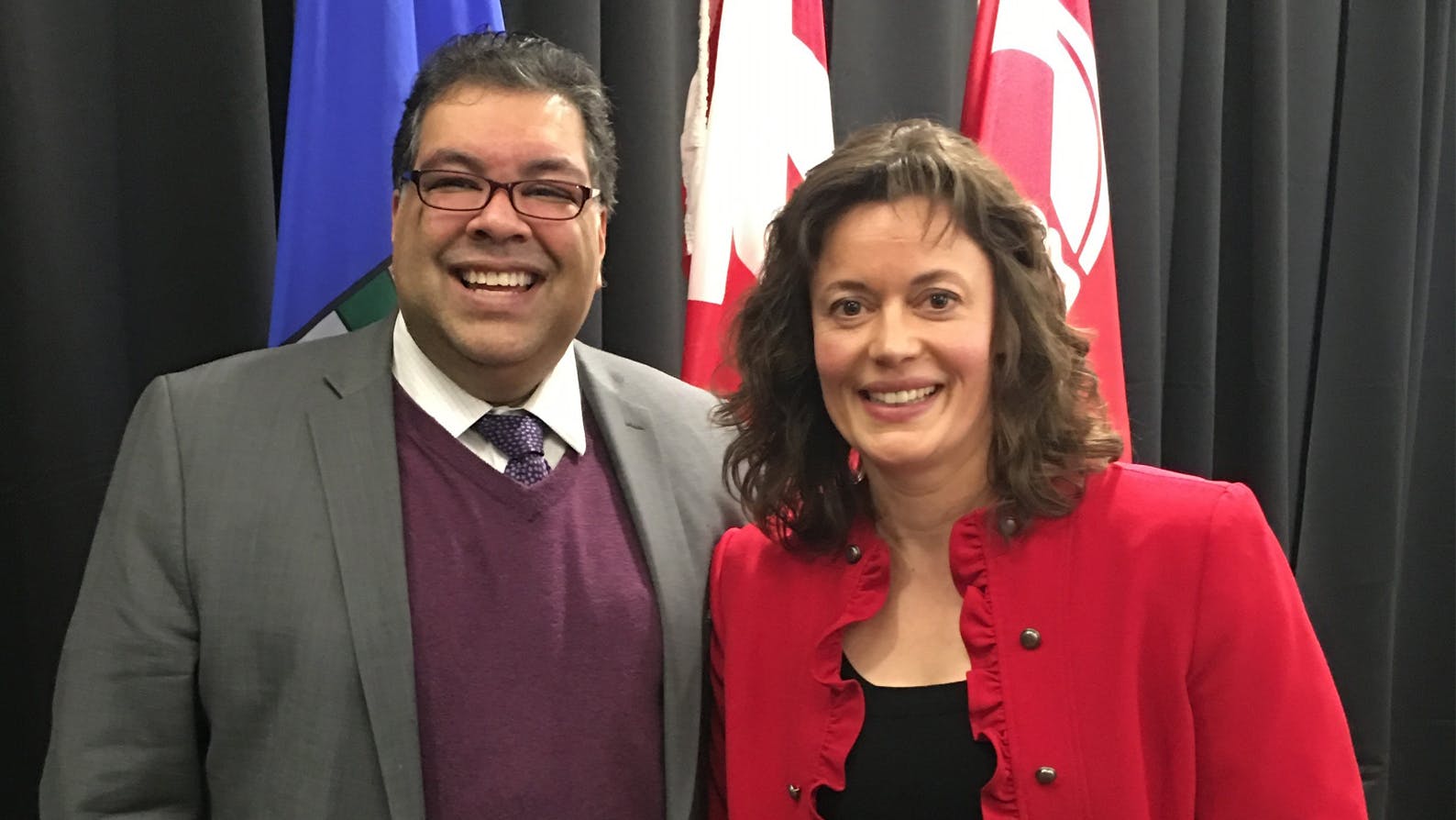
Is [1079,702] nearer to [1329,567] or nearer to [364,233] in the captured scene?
[364,233]

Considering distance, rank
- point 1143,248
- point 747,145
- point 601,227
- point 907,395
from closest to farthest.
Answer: point 907,395, point 601,227, point 747,145, point 1143,248

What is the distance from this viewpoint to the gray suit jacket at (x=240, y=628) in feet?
4.26

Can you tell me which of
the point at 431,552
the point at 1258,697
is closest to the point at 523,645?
the point at 431,552

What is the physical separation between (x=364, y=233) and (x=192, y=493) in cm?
59

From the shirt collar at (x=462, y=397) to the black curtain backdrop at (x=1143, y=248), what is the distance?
1.86 feet

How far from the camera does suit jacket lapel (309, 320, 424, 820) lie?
130 centimetres

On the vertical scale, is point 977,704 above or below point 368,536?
below

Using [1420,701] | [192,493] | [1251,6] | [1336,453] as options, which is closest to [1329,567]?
[1336,453]

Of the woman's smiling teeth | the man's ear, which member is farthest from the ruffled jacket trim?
the man's ear

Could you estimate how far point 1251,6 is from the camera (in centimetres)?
294


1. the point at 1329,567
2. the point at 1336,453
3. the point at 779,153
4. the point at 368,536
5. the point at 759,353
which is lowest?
the point at 1329,567

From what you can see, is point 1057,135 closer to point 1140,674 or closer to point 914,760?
point 1140,674

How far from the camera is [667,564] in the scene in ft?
4.97

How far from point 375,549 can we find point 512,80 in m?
0.60
